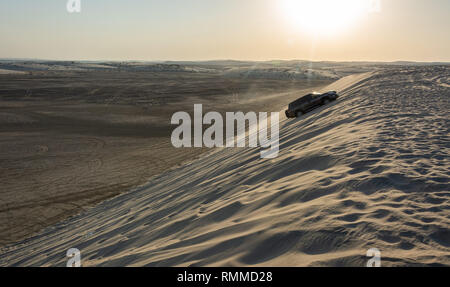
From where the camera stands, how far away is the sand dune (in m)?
3.44

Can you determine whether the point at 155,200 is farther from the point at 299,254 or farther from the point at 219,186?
the point at 299,254

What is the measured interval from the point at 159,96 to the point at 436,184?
45.4 metres

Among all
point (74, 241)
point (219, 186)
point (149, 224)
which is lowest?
point (74, 241)

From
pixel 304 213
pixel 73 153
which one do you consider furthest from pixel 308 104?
pixel 73 153

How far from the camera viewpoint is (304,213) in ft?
13.8

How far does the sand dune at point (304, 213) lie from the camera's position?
Answer: 344cm

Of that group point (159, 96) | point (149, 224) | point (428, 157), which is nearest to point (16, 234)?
point (149, 224)

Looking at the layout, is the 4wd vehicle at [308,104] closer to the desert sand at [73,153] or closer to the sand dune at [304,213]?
the desert sand at [73,153]

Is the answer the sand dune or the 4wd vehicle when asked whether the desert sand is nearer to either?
the sand dune

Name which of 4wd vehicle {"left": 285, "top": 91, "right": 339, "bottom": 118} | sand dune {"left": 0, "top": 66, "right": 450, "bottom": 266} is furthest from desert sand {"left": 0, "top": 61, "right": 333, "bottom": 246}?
4wd vehicle {"left": 285, "top": 91, "right": 339, "bottom": 118}

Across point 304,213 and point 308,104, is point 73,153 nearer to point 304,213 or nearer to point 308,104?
point 308,104

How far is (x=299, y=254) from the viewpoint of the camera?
3379 millimetres

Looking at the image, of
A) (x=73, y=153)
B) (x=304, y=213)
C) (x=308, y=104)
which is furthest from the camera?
(x=73, y=153)

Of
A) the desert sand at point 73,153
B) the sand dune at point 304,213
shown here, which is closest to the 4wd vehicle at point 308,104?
the desert sand at point 73,153
